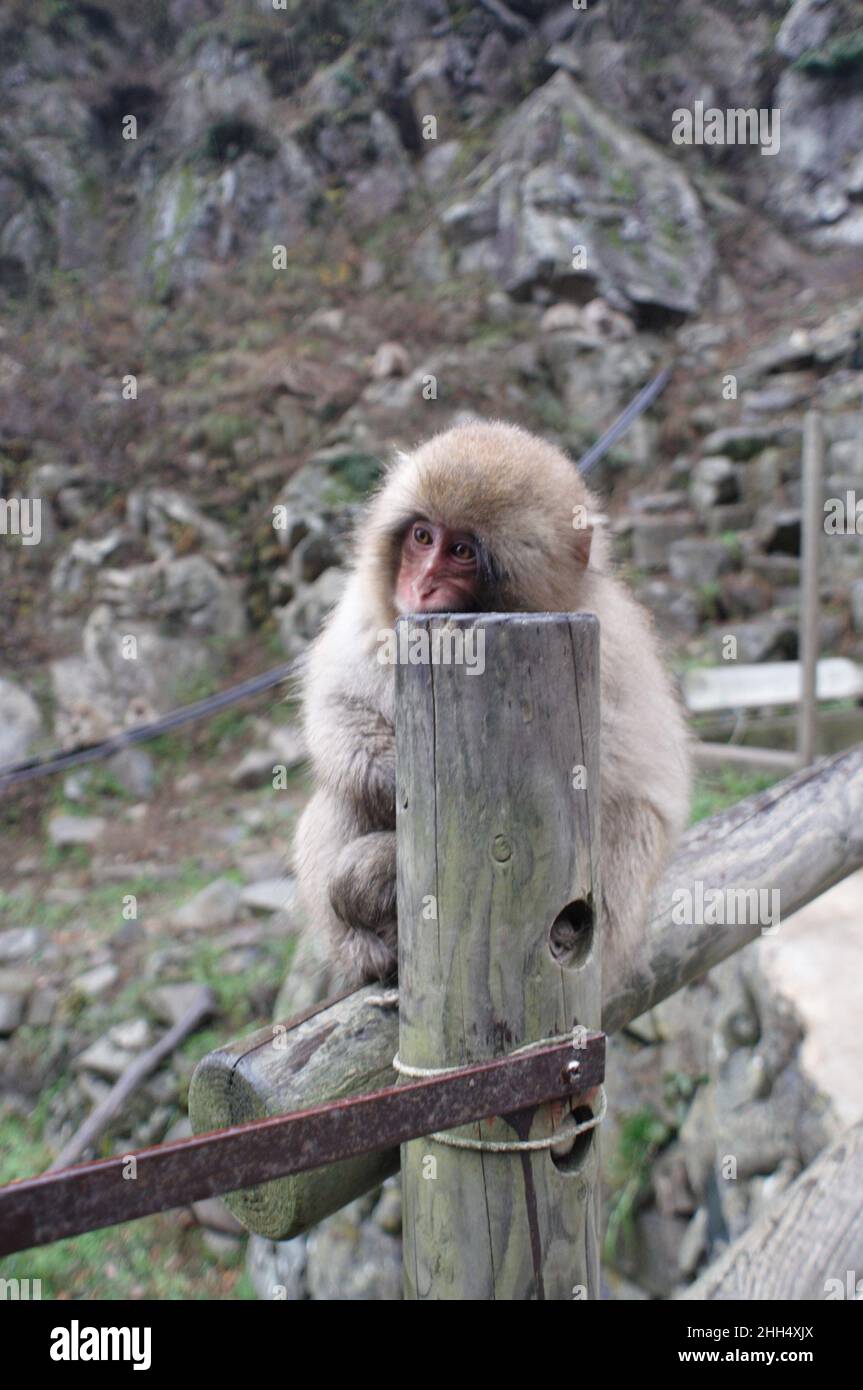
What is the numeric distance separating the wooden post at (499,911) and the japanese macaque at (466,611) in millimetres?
516

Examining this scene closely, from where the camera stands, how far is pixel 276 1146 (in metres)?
0.98

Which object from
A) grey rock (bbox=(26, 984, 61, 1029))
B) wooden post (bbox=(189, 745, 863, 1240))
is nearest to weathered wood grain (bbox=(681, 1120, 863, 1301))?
wooden post (bbox=(189, 745, 863, 1240))

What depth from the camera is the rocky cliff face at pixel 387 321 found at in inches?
292

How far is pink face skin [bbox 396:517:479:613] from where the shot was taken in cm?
191

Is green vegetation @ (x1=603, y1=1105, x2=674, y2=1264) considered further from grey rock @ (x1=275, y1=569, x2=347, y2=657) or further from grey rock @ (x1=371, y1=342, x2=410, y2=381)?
grey rock @ (x1=371, y1=342, x2=410, y2=381)

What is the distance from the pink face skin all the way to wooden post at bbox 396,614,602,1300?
688mm

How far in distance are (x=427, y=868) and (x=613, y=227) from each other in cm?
1125

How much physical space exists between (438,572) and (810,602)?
12.8 ft

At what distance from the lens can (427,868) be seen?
123 cm

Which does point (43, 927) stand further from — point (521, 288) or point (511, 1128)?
point (521, 288)

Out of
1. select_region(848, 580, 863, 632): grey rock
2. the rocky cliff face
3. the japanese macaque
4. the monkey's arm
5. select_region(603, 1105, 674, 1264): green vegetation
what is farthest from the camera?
the rocky cliff face

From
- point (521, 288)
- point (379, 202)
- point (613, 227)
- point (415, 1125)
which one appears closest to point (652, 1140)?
point (415, 1125)

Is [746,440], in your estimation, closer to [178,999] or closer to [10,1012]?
[178,999]
